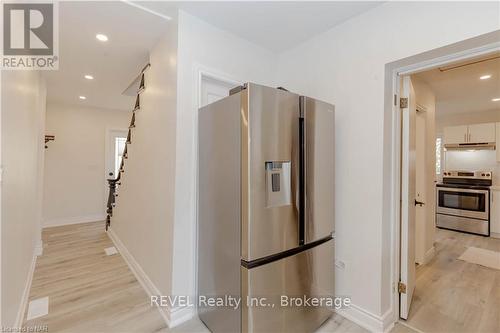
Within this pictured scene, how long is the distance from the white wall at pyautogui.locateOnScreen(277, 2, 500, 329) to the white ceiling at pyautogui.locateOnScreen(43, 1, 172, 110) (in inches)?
69.4

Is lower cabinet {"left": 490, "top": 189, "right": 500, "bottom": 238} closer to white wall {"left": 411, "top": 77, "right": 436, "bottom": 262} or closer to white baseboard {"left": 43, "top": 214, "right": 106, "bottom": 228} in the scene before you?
white wall {"left": 411, "top": 77, "right": 436, "bottom": 262}

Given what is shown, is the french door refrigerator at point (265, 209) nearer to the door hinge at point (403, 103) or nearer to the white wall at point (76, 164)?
the door hinge at point (403, 103)

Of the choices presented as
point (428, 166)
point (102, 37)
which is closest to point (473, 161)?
point (428, 166)

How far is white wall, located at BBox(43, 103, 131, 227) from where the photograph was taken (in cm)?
496

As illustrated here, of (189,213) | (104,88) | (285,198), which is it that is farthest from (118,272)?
(104,88)

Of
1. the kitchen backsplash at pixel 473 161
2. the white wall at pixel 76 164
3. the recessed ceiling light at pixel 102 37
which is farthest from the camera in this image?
the white wall at pixel 76 164

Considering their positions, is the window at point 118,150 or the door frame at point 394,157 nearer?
the door frame at point 394,157

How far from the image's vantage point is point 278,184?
63.6 inches

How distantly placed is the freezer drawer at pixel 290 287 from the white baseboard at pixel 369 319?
20 cm

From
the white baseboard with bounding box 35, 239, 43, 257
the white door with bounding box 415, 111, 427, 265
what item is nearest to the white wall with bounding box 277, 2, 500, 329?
the white door with bounding box 415, 111, 427, 265

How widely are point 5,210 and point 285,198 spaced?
184cm

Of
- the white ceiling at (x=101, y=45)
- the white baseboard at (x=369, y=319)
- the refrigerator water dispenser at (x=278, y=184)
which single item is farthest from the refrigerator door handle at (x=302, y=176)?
the white ceiling at (x=101, y=45)

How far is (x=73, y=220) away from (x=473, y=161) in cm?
882

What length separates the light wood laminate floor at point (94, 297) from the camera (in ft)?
6.23
